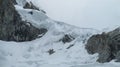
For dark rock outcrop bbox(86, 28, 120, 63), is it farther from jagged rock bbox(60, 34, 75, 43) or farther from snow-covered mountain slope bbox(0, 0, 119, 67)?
jagged rock bbox(60, 34, 75, 43)

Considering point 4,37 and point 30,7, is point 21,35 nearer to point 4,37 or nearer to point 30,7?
point 4,37

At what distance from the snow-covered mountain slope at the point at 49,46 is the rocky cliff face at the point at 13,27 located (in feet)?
4.77

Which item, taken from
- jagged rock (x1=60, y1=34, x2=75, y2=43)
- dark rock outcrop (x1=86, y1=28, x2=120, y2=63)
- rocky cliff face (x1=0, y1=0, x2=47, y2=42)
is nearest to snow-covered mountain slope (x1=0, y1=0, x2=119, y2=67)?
jagged rock (x1=60, y1=34, x2=75, y2=43)

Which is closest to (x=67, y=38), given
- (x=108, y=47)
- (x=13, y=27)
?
(x=13, y=27)

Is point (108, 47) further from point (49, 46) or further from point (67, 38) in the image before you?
point (67, 38)

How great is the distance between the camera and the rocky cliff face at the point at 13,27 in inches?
1950

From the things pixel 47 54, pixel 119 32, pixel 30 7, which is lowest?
pixel 47 54

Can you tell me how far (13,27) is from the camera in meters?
52.8

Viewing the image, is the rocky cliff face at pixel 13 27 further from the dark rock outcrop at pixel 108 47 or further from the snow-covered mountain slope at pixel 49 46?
the dark rock outcrop at pixel 108 47

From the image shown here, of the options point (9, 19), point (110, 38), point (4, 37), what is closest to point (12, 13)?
point (9, 19)

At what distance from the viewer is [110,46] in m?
34.0

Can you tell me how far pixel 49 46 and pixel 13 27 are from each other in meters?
8.02

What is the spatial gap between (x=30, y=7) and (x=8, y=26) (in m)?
13.2

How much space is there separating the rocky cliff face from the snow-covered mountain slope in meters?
1.45
